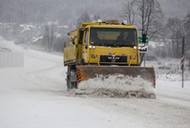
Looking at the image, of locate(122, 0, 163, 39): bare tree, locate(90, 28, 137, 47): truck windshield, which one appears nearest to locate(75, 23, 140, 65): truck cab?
locate(90, 28, 137, 47): truck windshield

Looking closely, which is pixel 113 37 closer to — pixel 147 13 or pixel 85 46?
pixel 85 46

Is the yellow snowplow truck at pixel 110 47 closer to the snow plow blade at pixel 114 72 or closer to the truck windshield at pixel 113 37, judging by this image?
the truck windshield at pixel 113 37

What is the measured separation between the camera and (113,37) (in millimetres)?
14820

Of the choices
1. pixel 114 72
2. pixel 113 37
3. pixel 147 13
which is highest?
pixel 147 13

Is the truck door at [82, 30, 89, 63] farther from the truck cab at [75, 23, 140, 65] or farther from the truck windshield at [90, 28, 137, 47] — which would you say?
the truck windshield at [90, 28, 137, 47]

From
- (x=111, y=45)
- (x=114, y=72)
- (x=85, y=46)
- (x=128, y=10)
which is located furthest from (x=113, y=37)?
(x=128, y=10)

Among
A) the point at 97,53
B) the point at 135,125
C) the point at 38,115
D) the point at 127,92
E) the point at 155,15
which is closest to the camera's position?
→ the point at 135,125

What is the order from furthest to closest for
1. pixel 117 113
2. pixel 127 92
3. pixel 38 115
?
pixel 127 92 < pixel 117 113 < pixel 38 115

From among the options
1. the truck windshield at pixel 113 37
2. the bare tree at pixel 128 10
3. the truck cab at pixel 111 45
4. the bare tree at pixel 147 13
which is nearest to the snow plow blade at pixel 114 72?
the truck cab at pixel 111 45

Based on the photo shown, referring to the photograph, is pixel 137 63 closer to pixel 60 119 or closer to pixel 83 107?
pixel 83 107

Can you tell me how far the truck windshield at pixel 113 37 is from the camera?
14716 millimetres

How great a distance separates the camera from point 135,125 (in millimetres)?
7809

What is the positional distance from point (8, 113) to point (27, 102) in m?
2.13

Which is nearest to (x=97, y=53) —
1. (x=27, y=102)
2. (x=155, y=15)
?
(x=27, y=102)
